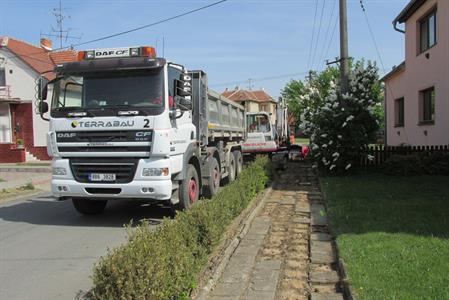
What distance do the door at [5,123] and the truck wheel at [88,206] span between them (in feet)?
68.9

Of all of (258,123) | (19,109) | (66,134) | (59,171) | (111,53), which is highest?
(19,109)

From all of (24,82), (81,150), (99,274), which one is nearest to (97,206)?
(81,150)

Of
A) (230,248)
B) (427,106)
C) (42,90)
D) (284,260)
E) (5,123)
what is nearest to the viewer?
(284,260)

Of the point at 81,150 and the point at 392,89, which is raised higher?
the point at 392,89

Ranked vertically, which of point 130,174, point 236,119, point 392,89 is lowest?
point 130,174

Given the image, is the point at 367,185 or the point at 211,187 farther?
the point at 367,185

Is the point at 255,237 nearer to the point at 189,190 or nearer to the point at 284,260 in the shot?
the point at 284,260

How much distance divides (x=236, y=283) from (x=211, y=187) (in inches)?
234

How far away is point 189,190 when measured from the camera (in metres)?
9.55

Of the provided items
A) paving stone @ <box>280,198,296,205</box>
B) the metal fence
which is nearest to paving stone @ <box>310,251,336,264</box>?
paving stone @ <box>280,198,296,205</box>

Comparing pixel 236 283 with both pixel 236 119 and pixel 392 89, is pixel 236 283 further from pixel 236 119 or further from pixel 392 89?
pixel 392 89

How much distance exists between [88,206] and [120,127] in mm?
2597

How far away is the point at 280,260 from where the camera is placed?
21.2ft

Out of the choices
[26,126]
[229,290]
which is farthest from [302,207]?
[26,126]
